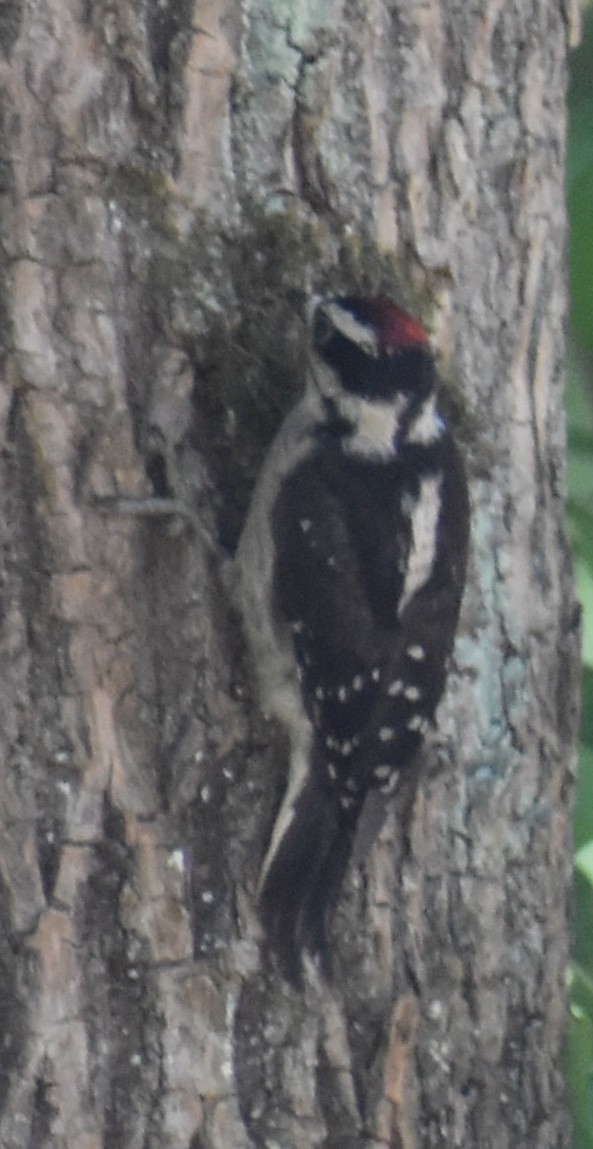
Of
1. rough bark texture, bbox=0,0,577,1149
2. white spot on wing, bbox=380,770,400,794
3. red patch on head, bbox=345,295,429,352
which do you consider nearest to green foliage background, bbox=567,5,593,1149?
rough bark texture, bbox=0,0,577,1149

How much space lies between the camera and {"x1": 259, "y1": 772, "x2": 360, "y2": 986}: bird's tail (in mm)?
2381

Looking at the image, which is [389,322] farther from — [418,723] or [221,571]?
[418,723]

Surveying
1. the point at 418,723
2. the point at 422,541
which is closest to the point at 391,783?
the point at 418,723

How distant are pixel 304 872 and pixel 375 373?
0.75 metres

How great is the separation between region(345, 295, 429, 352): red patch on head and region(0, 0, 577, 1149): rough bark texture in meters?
0.13

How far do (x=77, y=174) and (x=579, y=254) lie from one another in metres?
1.01

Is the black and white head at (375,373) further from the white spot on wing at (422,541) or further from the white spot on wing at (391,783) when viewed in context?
the white spot on wing at (391,783)

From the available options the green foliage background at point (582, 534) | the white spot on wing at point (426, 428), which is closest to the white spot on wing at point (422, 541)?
the white spot on wing at point (426, 428)

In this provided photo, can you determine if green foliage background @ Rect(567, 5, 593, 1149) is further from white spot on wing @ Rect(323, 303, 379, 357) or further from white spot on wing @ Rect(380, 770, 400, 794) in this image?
white spot on wing @ Rect(323, 303, 379, 357)

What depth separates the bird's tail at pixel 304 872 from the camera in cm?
238

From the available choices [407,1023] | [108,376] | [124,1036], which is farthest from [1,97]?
[407,1023]

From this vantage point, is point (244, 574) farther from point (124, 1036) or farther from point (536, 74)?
point (536, 74)

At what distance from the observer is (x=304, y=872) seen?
7.88 feet

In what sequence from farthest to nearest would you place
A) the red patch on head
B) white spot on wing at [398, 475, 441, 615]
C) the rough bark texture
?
white spot on wing at [398, 475, 441, 615] < the red patch on head < the rough bark texture
